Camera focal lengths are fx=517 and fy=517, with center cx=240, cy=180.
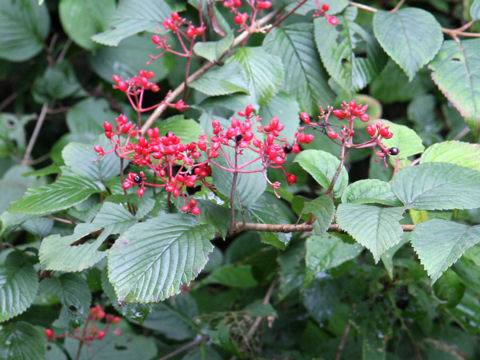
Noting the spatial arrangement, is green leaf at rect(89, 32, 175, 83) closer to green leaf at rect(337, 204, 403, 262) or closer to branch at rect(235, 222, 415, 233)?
branch at rect(235, 222, 415, 233)

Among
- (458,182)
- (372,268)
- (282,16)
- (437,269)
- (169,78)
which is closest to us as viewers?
(437,269)

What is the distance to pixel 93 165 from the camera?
128 cm

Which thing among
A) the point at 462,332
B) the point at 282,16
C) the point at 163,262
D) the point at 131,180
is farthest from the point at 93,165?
the point at 462,332

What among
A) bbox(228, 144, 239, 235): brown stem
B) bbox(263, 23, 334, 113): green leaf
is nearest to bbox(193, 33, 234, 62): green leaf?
bbox(263, 23, 334, 113): green leaf

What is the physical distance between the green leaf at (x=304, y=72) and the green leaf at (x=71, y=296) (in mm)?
756

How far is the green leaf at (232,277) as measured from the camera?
1.96 meters

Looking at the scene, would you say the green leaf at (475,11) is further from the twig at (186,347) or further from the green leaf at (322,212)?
the twig at (186,347)

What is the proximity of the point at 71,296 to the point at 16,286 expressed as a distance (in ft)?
0.43

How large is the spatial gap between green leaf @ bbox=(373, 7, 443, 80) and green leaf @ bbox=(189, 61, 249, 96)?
383 mm

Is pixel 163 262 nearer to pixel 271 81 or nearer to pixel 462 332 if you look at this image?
pixel 271 81

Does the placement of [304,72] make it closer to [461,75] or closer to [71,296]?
[461,75]

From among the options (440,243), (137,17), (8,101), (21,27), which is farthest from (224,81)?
(8,101)

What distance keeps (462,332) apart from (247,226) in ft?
4.90

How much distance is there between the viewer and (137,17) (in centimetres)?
148
